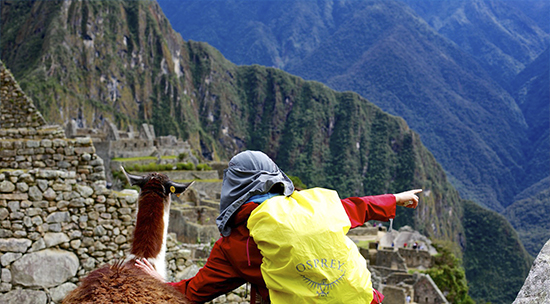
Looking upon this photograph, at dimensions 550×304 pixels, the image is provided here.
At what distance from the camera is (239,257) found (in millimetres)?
2816

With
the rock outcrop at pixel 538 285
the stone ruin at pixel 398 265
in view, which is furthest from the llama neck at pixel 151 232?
the stone ruin at pixel 398 265

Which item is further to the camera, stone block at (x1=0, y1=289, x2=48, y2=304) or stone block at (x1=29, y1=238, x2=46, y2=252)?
stone block at (x1=29, y1=238, x2=46, y2=252)

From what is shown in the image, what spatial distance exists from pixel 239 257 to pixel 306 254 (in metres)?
0.46

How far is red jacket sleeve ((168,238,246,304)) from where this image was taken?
2936mm

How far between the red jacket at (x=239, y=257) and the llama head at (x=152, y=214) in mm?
401

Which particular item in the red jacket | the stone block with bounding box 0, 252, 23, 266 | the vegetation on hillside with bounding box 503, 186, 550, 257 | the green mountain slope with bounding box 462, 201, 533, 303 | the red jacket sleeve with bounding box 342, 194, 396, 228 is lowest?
the green mountain slope with bounding box 462, 201, 533, 303

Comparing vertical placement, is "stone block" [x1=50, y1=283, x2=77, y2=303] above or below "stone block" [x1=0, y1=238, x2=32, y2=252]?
below

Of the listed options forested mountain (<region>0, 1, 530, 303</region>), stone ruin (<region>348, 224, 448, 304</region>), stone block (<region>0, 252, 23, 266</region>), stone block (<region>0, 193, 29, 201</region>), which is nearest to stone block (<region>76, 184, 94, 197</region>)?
stone block (<region>0, 193, 29, 201</region>)

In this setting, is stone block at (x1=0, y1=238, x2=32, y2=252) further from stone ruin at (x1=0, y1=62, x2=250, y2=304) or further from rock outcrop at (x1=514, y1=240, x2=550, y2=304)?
rock outcrop at (x1=514, y1=240, x2=550, y2=304)

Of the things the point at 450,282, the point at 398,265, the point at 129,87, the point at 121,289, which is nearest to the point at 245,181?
the point at 121,289

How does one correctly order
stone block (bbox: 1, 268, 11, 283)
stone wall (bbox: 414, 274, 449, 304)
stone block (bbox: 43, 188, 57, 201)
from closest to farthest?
stone block (bbox: 1, 268, 11, 283) → stone block (bbox: 43, 188, 57, 201) → stone wall (bbox: 414, 274, 449, 304)

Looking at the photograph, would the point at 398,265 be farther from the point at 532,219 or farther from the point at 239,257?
the point at 532,219

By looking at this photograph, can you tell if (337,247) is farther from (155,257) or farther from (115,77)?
(115,77)

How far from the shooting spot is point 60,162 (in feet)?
21.0
